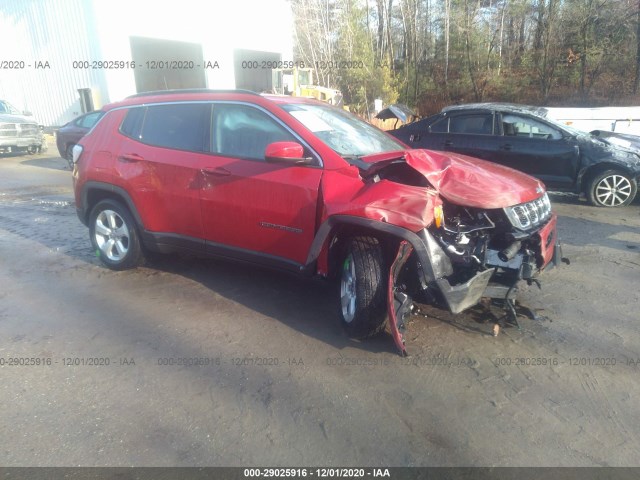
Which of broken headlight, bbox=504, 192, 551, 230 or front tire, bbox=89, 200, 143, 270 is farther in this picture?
front tire, bbox=89, 200, 143, 270

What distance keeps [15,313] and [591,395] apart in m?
4.55

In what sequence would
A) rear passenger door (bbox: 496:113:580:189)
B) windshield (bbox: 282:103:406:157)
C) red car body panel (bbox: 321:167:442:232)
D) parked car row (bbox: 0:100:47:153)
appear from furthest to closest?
1. parked car row (bbox: 0:100:47:153)
2. rear passenger door (bbox: 496:113:580:189)
3. windshield (bbox: 282:103:406:157)
4. red car body panel (bbox: 321:167:442:232)

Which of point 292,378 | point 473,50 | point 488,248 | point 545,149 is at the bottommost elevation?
point 292,378

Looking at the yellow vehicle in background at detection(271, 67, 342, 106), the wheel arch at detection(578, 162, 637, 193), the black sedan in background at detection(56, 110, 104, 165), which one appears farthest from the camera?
the yellow vehicle in background at detection(271, 67, 342, 106)

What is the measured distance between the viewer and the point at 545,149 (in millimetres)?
7965

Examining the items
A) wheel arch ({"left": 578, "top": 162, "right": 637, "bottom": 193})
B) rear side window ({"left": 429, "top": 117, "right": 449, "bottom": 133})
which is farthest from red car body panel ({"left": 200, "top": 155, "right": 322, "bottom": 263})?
wheel arch ({"left": 578, "top": 162, "right": 637, "bottom": 193})

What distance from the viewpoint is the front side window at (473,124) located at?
27.3 feet

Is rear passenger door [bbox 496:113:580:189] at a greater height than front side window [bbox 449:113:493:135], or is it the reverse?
front side window [bbox 449:113:493:135]

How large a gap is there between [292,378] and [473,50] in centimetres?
2822

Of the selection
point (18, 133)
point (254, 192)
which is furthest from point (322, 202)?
point (18, 133)

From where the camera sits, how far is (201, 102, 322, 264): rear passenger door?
382cm

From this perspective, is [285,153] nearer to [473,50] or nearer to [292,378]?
[292,378]

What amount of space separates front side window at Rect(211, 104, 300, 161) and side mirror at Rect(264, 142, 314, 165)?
0.81 feet

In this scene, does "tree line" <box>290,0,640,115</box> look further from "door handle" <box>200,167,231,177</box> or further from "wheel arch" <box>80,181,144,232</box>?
"door handle" <box>200,167,231,177</box>
